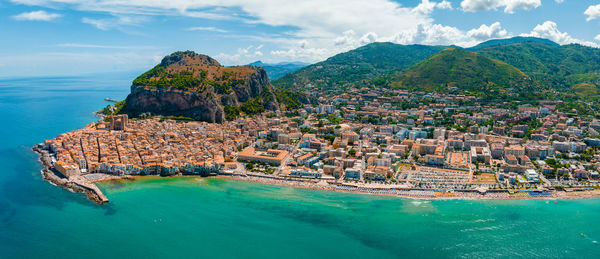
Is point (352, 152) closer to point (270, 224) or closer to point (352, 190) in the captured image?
point (352, 190)

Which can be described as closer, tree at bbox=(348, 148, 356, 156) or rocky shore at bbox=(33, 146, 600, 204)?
rocky shore at bbox=(33, 146, 600, 204)

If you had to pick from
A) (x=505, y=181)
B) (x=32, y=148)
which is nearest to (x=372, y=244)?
(x=505, y=181)

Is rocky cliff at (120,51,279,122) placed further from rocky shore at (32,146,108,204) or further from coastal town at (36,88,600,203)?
rocky shore at (32,146,108,204)

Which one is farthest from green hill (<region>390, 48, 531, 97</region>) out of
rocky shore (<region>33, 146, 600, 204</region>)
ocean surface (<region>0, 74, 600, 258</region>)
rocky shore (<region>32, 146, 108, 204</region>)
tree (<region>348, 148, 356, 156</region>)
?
rocky shore (<region>32, 146, 108, 204</region>)

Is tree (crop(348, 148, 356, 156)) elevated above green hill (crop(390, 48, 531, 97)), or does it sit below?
below

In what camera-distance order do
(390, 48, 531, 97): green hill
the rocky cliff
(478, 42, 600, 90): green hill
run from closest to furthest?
the rocky cliff, (390, 48, 531, 97): green hill, (478, 42, 600, 90): green hill

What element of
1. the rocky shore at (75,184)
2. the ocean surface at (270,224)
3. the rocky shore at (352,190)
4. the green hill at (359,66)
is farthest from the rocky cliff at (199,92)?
the green hill at (359,66)
